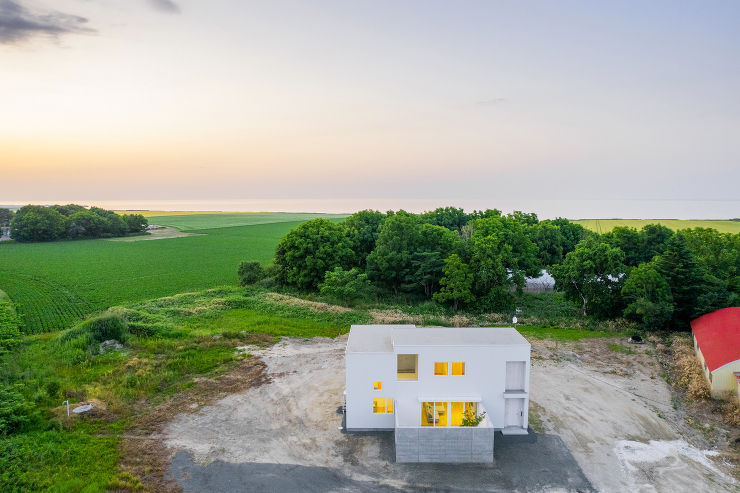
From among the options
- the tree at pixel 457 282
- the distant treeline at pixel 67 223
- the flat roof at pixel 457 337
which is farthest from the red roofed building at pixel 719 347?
the distant treeline at pixel 67 223

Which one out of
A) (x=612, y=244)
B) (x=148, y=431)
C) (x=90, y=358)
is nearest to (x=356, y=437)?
(x=148, y=431)

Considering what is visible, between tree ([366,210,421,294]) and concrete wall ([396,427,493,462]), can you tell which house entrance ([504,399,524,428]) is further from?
tree ([366,210,421,294])

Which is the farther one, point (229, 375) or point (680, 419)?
point (229, 375)

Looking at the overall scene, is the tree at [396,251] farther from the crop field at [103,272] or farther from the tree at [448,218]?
the crop field at [103,272]

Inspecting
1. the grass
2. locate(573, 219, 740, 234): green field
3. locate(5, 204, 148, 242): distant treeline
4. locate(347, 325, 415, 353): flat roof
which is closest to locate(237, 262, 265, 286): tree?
the grass

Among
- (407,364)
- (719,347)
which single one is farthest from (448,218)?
(407,364)

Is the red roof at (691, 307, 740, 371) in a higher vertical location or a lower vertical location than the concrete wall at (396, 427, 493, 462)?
higher

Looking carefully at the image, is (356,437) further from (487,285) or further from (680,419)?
(487,285)
